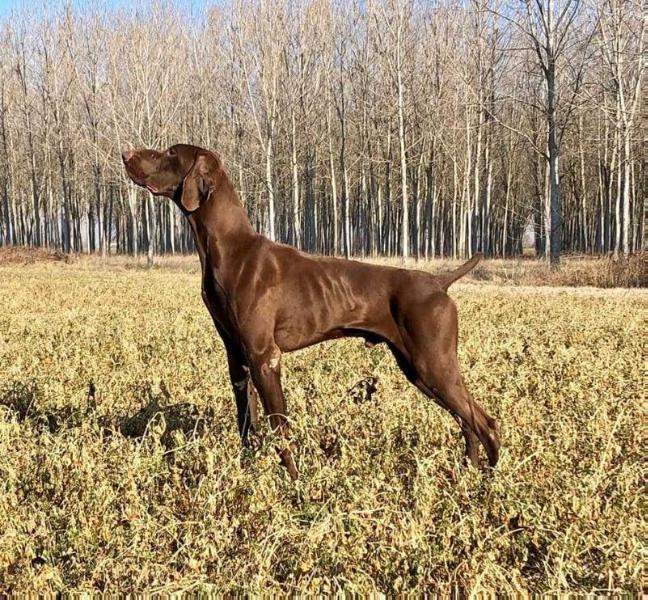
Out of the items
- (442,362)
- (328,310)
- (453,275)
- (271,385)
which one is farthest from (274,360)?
(453,275)

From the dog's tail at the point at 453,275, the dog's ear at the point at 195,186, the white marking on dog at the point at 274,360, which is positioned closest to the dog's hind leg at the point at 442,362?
the dog's tail at the point at 453,275

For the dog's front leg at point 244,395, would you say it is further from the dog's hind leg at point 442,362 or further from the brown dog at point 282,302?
the dog's hind leg at point 442,362

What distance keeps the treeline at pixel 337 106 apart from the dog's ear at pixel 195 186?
1997 cm

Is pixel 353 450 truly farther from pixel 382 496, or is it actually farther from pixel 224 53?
pixel 224 53

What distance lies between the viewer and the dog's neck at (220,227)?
159 inches

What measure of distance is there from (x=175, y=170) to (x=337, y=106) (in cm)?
3220

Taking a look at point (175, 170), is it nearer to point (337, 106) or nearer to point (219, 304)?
point (219, 304)

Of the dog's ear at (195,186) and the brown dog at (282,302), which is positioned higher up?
the dog's ear at (195,186)

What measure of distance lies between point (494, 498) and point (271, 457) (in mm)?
1147

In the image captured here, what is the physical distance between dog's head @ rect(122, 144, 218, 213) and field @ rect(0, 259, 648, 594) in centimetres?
138

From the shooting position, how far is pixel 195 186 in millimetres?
4031

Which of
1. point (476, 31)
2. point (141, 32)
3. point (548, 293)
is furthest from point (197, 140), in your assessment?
point (548, 293)

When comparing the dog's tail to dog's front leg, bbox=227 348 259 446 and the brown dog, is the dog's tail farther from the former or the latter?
dog's front leg, bbox=227 348 259 446

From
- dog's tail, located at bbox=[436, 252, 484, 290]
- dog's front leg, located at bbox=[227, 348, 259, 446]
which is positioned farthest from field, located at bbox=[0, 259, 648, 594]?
dog's tail, located at bbox=[436, 252, 484, 290]
